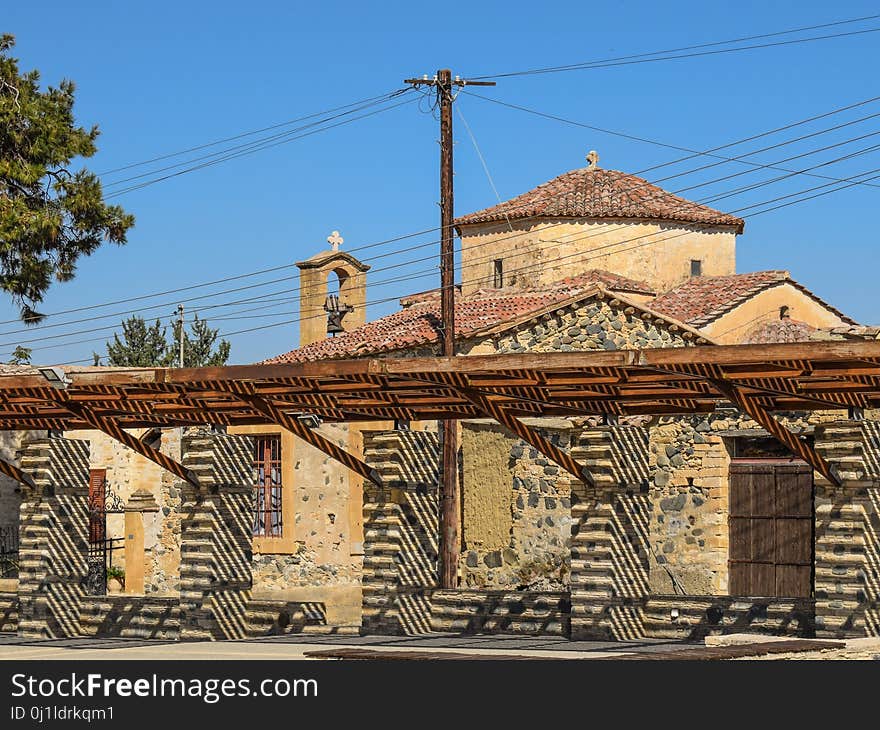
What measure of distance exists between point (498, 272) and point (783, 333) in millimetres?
9249

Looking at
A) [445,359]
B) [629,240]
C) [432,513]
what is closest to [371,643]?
[432,513]

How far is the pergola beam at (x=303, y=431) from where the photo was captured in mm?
18000

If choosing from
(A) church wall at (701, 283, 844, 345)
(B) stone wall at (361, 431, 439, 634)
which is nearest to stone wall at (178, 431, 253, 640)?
(B) stone wall at (361, 431, 439, 634)

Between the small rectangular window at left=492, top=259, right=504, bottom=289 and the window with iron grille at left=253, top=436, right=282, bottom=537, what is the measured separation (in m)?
8.17

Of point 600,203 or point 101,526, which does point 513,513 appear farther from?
point 600,203

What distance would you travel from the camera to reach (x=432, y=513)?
757 inches

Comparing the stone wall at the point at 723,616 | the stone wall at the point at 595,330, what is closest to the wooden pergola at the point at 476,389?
the stone wall at the point at 723,616

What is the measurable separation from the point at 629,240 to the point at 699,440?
11284 mm

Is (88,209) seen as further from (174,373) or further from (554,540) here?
(174,373)

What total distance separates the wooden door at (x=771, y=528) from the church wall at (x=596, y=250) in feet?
39.0

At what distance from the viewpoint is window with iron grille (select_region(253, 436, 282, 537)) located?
99.8 feet

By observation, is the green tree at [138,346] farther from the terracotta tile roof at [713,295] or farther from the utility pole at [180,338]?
the terracotta tile roof at [713,295]

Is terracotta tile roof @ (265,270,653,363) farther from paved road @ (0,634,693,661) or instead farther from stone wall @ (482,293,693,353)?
paved road @ (0,634,693,661)

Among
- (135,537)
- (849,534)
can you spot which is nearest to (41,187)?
(135,537)
